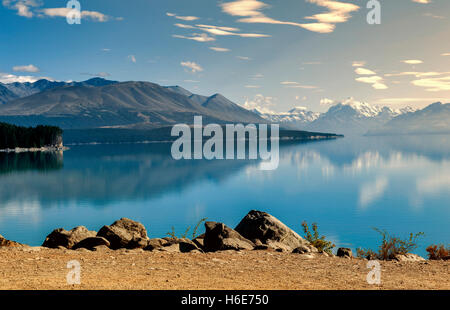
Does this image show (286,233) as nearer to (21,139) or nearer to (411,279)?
(411,279)

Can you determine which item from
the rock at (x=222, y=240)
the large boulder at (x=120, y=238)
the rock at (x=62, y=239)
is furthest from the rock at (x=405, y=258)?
the rock at (x=62, y=239)

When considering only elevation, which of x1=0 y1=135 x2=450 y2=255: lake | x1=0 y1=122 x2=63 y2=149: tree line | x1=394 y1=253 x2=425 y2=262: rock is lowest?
x1=0 y1=135 x2=450 y2=255: lake

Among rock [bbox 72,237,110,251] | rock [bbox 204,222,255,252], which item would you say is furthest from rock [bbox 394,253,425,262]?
rock [bbox 72,237,110,251]

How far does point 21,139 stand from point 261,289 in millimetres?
173519

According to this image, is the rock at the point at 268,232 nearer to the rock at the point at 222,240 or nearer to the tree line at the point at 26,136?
the rock at the point at 222,240

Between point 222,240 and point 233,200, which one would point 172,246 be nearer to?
point 222,240

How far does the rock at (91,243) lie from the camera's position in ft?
55.4

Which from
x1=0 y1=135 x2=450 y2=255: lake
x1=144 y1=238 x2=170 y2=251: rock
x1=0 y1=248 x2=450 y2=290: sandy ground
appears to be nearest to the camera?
x1=0 y1=248 x2=450 y2=290: sandy ground

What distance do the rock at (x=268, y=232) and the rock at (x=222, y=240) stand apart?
1.78 metres

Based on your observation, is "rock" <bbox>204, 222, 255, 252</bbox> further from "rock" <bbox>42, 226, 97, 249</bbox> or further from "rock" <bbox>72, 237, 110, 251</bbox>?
"rock" <bbox>42, 226, 97, 249</bbox>

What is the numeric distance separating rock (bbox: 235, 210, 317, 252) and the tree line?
159254 mm

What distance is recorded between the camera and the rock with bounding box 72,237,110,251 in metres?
16.9

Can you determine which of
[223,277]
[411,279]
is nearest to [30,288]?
[223,277]
